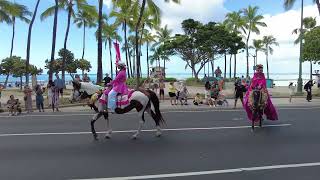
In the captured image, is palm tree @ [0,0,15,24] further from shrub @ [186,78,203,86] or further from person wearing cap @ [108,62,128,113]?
person wearing cap @ [108,62,128,113]

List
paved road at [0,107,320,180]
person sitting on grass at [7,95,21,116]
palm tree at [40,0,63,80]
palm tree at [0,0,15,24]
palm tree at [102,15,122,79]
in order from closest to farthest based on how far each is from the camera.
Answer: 1. paved road at [0,107,320,180]
2. person sitting on grass at [7,95,21,116]
3. palm tree at [0,0,15,24]
4. palm tree at [40,0,63,80]
5. palm tree at [102,15,122,79]

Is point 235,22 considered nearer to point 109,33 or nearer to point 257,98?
point 109,33

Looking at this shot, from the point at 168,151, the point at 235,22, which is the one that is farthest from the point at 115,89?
the point at 235,22

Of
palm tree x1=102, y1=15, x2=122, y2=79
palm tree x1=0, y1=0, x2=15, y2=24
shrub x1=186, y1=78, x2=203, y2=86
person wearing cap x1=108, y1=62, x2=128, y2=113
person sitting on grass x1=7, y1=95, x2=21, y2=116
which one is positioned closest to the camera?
person wearing cap x1=108, y1=62, x2=128, y2=113

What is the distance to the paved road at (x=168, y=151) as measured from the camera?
9.27 metres

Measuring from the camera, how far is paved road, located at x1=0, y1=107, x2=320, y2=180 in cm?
927

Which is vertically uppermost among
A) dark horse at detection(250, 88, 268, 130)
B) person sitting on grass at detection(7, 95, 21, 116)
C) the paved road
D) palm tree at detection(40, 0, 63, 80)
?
palm tree at detection(40, 0, 63, 80)

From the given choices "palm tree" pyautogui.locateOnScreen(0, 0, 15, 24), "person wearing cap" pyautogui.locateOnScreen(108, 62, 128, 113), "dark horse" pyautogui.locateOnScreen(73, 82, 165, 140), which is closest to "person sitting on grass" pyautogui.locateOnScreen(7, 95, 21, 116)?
"dark horse" pyautogui.locateOnScreen(73, 82, 165, 140)

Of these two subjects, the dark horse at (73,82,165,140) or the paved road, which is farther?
the dark horse at (73,82,165,140)

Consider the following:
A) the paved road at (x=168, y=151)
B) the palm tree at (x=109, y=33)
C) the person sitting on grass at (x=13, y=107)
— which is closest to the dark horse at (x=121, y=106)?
the paved road at (x=168, y=151)

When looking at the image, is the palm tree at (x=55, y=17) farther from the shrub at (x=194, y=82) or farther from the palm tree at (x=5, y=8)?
the shrub at (x=194, y=82)

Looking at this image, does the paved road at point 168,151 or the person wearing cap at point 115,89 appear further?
the person wearing cap at point 115,89

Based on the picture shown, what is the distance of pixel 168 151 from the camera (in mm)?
11516

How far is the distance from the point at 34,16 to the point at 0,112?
18.7m
